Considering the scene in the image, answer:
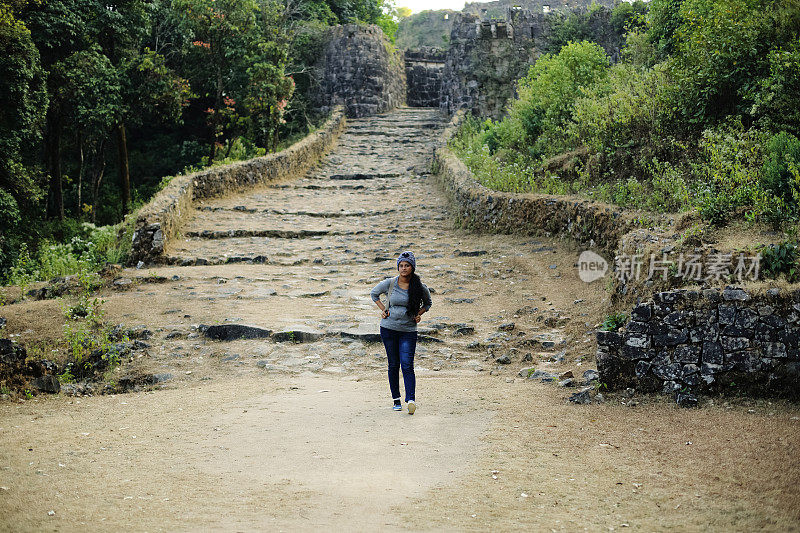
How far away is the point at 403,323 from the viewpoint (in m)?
6.27

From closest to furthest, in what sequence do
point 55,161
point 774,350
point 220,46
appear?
1. point 774,350
2. point 55,161
3. point 220,46

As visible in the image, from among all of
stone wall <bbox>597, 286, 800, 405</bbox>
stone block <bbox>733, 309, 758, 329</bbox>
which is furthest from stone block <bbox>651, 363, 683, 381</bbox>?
stone block <bbox>733, 309, 758, 329</bbox>

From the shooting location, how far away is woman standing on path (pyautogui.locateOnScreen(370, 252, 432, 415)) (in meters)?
6.21

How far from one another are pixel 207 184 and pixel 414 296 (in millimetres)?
11082

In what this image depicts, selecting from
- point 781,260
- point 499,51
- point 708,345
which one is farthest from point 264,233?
point 499,51

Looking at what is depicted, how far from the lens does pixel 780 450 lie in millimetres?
4680

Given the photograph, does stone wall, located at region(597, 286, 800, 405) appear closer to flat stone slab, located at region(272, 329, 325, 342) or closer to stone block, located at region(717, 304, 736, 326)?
stone block, located at region(717, 304, 736, 326)

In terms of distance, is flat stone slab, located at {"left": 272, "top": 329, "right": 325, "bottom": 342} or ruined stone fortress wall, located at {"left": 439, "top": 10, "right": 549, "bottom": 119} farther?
ruined stone fortress wall, located at {"left": 439, "top": 10, "right": 549, "bottom": 119}

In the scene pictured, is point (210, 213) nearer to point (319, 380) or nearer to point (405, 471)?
point (319, 380)

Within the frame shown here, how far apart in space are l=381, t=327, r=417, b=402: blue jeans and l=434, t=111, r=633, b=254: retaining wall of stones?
14.1 ft

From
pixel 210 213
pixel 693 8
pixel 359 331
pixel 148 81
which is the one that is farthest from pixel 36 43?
pixel 693 8

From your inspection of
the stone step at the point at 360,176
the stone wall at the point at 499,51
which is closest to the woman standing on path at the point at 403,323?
the stone step at the point at 360,176

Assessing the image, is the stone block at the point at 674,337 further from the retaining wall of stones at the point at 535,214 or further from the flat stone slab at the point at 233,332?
the flat stone slab at the point at 233,332

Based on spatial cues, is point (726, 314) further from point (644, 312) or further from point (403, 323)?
point (403, 323)
